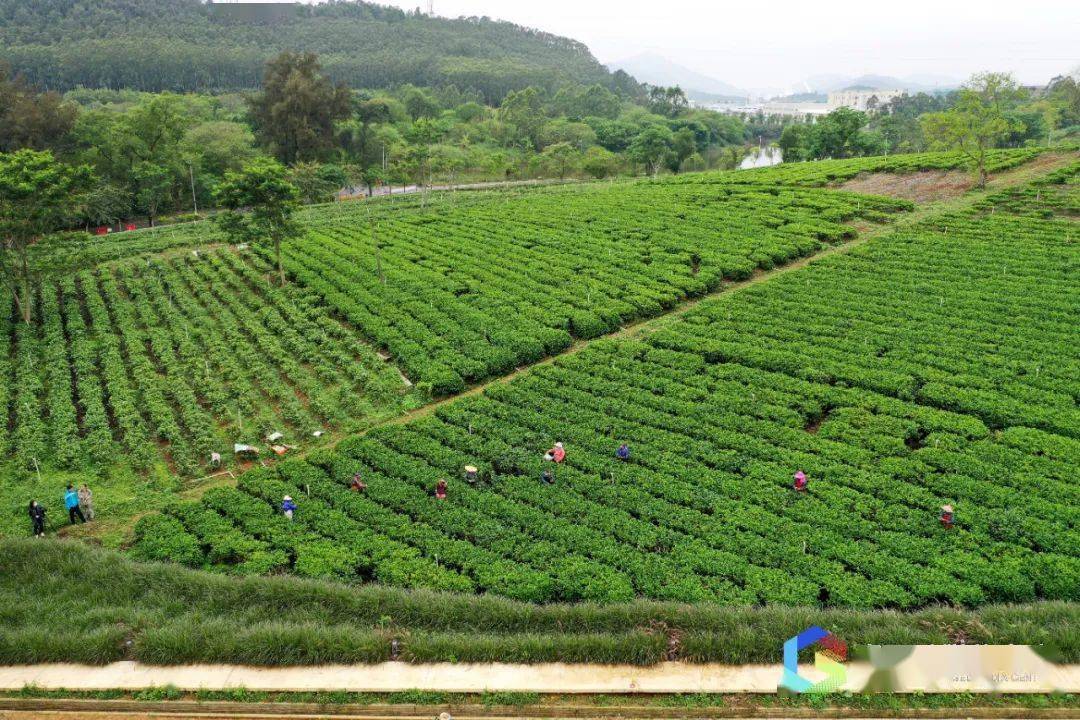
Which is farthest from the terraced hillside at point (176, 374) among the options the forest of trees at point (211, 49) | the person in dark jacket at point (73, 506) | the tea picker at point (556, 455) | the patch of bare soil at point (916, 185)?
the forest of trees at point (211, 49)

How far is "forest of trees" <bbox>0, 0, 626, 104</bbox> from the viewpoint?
116 metres

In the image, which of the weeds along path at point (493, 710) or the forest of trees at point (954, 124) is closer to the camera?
the weeds along path at point (493, 710)

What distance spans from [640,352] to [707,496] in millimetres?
8967

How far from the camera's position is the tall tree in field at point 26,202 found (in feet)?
94.4

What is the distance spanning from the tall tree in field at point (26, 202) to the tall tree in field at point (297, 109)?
36.1 metres

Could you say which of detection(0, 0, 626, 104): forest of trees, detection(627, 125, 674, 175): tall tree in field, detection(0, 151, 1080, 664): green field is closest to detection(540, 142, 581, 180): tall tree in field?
detection(627, 125, 674, 175): tall tree in field

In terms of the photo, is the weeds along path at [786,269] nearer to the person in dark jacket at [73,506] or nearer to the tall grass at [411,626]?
the person in dark jacket at [73,506]

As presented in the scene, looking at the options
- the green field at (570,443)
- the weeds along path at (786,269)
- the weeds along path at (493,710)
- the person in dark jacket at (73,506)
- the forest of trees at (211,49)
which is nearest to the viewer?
the weeds along path at (493,710)

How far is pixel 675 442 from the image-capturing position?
20109mm

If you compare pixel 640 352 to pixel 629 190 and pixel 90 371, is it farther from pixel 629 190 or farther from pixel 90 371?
pixel 629 190

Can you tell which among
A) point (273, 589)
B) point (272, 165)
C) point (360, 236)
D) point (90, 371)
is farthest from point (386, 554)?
point (360, 236)

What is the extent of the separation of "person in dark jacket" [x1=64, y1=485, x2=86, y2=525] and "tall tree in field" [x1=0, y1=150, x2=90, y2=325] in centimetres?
1561

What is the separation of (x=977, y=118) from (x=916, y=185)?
4927 millimetres

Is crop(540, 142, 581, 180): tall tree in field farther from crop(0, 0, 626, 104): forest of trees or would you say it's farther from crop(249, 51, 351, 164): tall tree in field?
crop(0, 0, 626, 104): forest of trees
